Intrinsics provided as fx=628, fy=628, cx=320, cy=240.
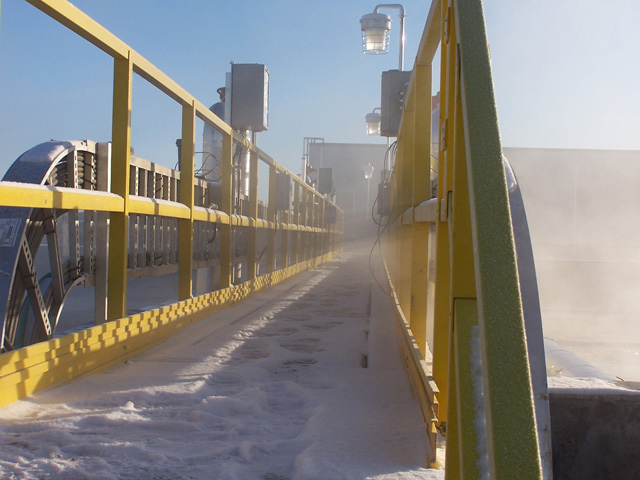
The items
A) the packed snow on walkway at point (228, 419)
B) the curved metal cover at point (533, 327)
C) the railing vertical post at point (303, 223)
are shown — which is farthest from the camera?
the railing vertical post at point (303, 223)

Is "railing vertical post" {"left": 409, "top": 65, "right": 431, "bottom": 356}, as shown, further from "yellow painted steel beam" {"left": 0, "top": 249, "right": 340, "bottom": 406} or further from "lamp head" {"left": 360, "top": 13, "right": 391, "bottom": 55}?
"lamp head" {"left": 360, "top": 13, "right": 391, "bottom": 55}

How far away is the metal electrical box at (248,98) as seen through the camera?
24.4 ft

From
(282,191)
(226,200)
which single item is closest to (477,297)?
(226,200)

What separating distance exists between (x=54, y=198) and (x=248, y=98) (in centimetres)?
527

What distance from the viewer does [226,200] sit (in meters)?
5.33

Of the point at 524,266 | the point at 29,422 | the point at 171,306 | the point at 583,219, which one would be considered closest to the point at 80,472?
the point at 29,422

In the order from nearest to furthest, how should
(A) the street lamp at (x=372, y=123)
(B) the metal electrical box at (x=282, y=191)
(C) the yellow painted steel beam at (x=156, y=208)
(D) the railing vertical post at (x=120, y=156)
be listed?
(D) the railing vertical post at (x=120, y=156) → (C) the yellow painted steel beam at (x=156, y=208) → (B) the metal electrical box at (x=282, y=191) → (A) the street lamp at (x=372, y=123)

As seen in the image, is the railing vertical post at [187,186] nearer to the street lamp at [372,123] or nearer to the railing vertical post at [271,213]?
the railing vertical post at [271,213]

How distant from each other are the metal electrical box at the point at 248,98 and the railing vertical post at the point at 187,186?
128 inches

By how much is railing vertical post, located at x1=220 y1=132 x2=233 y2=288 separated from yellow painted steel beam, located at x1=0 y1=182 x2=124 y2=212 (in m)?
2.22

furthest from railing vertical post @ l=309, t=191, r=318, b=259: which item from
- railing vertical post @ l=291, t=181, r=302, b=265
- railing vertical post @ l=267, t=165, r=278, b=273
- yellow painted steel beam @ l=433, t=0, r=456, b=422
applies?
yellow painted steel beam @ l=433, t=0, r=456, b=422

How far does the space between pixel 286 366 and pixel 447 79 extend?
Result: 1.74m

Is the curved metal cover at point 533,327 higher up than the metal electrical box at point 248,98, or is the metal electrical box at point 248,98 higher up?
the metal electrical box at point 248,98

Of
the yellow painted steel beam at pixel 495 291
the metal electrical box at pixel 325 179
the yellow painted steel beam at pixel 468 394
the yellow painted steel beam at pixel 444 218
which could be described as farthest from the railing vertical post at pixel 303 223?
the yellow painted steel beam at pixel 495 291
